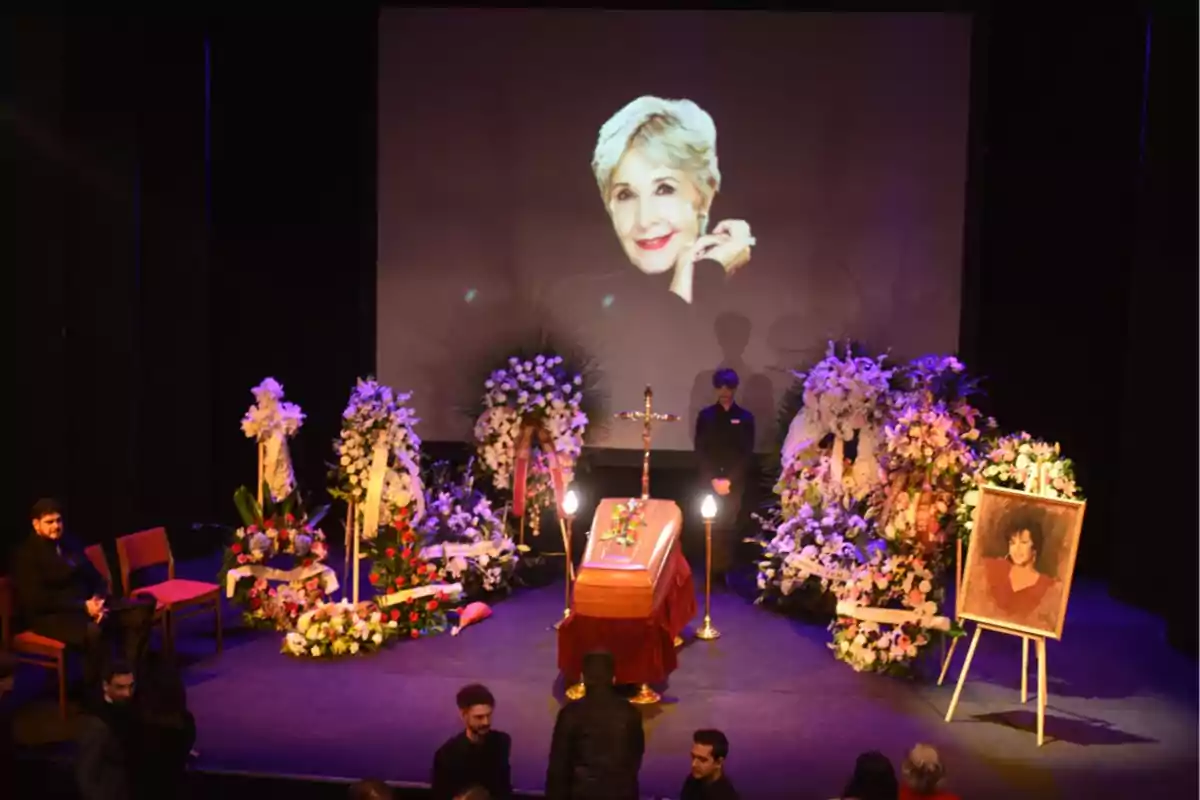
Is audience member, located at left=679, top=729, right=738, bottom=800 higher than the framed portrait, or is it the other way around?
the framed portrait

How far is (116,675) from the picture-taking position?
4363 millimetres

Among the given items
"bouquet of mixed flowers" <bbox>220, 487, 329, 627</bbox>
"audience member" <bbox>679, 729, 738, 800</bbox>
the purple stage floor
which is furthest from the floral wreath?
"audience member" <bbox>679, 729, 738, 800</bbox>

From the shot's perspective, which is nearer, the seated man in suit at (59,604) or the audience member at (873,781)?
the audience member at (873,781)

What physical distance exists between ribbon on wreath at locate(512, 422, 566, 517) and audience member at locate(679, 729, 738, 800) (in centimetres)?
464

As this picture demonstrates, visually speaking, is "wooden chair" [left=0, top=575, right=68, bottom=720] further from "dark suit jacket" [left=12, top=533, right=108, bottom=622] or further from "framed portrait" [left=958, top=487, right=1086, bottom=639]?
"framed portrait" [left=958, top=487, right=1086, bottom=639]

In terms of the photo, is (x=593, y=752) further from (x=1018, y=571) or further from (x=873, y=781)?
(x=1018, y=571)

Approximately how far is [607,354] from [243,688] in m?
4.12

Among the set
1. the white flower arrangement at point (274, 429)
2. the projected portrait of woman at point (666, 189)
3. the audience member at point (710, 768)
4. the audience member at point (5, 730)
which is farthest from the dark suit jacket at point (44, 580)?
the projected portrait of woman at point (666, 189)

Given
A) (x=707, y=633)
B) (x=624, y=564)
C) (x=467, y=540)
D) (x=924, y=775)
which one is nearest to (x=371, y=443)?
(x=467, y=540)

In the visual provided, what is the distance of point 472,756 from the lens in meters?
4.22

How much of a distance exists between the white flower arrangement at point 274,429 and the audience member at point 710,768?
14.0 feet

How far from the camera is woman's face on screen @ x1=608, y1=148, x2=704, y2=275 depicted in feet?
31.6

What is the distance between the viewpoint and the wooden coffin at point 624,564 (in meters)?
6.29

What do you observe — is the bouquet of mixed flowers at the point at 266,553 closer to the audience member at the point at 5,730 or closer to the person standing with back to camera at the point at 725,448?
the person standing with back to camera at the point at 725,448
